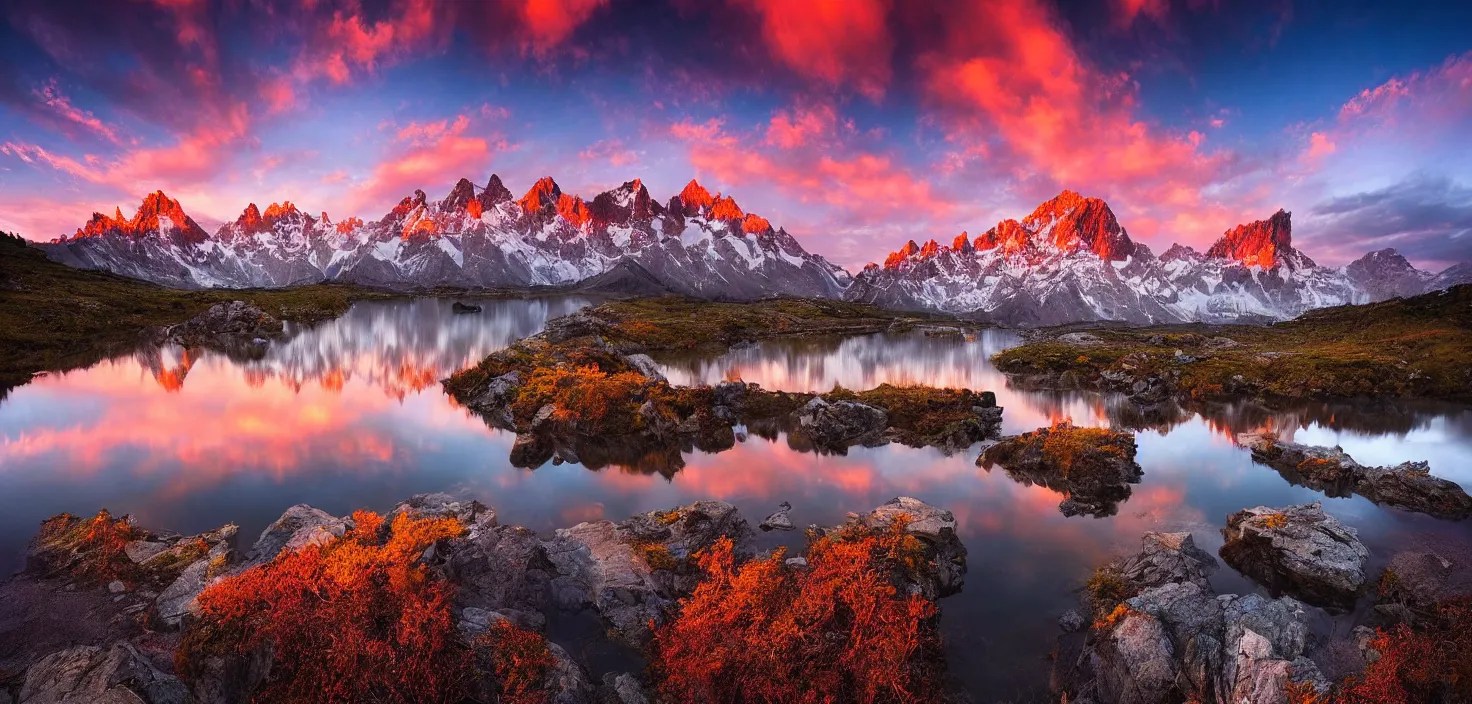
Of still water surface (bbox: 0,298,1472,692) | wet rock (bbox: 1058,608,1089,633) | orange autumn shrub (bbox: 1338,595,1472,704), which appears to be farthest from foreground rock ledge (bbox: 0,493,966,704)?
orange autumn shrub (bbox: 1338,595,1472,704)

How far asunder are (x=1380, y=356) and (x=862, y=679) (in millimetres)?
96302

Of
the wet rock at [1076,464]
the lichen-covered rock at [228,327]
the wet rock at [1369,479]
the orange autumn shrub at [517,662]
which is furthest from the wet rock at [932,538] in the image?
the lichen-covered rock at [228,327]

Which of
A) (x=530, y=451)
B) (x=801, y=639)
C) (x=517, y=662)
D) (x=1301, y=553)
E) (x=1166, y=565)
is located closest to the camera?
(x=517, y=662)

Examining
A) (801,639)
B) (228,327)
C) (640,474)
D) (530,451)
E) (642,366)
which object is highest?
(228,327)

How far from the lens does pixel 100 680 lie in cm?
1254

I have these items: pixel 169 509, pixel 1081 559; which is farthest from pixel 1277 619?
pixel 169 509

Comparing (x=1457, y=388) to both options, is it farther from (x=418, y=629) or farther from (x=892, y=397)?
(x=418, y=629)

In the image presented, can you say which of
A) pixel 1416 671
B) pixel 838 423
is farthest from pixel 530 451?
pixel 1416 671

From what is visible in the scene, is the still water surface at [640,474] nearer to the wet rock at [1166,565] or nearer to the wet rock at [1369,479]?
the wet rock at [1166,565]

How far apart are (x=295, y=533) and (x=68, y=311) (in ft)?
393

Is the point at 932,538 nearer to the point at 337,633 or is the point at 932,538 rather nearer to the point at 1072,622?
the point at 1072,622

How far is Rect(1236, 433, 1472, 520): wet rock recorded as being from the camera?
104 feet

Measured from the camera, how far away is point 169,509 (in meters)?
28.5

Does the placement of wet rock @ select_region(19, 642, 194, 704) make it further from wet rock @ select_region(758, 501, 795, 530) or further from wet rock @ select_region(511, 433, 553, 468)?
wet rock @ select_region(511, 433, 553, 468)
